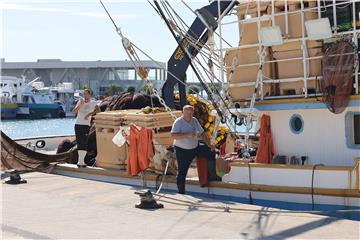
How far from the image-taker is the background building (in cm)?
9938

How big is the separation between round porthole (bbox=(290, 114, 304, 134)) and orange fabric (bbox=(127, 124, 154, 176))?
105 inches

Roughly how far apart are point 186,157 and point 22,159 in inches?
192

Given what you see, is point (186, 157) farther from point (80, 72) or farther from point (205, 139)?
point (80, 72)

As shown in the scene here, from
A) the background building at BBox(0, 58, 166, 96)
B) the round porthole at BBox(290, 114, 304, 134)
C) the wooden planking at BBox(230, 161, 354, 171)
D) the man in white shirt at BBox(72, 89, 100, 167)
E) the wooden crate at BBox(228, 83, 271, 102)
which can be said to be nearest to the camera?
the wooden planking at BBox(230, 161, 354, 171)

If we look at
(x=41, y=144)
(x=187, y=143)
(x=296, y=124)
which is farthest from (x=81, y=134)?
(x=296, y=124)

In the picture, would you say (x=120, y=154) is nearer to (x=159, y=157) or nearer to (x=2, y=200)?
(x=159, y=157)

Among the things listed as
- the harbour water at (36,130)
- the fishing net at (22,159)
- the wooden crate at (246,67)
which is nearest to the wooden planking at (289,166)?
the wooden crate at (246,67)

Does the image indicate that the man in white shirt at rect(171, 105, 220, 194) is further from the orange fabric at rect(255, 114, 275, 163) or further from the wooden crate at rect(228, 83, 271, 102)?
the wooden crate at rect(228, 83, 271, 102)

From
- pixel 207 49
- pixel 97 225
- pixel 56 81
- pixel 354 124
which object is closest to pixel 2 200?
pixel 97 225

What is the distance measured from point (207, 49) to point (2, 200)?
4.27 m

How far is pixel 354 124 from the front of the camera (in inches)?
359

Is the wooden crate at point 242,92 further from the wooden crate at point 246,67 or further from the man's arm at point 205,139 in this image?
the man's arm at point 205,139

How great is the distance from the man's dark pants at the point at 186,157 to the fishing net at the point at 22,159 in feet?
13.5

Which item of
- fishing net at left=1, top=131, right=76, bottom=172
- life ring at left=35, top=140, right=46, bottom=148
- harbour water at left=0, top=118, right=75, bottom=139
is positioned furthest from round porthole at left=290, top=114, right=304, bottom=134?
harbour water at left=0, top=118, right=75, bottom=139
